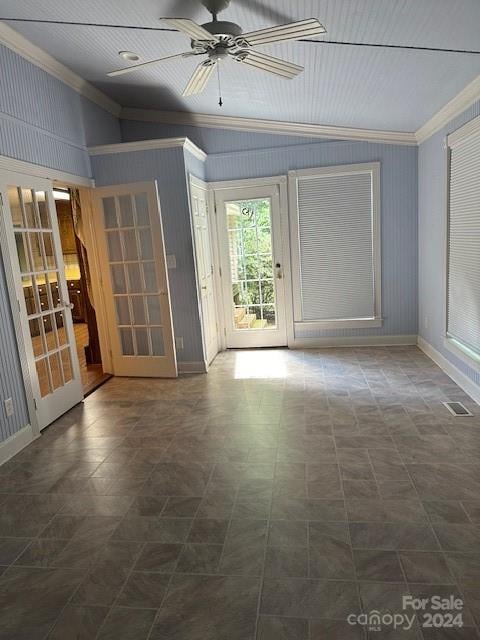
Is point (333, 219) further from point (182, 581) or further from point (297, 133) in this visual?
point (182, 581)

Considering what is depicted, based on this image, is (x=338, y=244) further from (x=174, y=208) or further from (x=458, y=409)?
(x=458, y=409)

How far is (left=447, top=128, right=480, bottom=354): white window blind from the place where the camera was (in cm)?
351

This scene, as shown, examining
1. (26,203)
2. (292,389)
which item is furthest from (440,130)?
(26,203)

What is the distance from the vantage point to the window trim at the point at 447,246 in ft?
11.6

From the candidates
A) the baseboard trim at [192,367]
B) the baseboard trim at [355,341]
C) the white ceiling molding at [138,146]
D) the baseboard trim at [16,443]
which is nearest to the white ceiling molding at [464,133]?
the baseboard trim at [355,341]

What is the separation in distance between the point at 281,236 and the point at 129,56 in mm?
→ 2650

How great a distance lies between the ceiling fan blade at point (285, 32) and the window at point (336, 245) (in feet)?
10.1

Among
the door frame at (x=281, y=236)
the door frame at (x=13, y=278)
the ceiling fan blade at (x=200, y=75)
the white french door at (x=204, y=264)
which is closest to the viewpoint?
the ceiling fan blade at (x=200, y=75)

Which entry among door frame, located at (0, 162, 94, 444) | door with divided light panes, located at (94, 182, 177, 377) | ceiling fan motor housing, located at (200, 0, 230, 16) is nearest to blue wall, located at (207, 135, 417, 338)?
door with divided light panes, located at (94, 182, 177, 377)

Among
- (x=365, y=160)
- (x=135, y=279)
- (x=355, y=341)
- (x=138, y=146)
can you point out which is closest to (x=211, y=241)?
(x=135, y=279)

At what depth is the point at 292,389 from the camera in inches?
Answer: 166

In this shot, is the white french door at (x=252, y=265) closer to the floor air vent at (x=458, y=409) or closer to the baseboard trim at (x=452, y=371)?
the baseboard trim at (x=452, y=371)

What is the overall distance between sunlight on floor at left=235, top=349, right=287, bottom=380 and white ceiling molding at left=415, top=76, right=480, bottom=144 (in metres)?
2.90

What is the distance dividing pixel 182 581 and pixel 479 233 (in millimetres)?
3192
